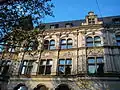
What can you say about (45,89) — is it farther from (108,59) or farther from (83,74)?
(108,59)

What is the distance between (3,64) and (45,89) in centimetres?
752

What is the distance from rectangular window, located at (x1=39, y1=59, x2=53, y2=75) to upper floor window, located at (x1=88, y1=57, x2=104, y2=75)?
5.05 metres

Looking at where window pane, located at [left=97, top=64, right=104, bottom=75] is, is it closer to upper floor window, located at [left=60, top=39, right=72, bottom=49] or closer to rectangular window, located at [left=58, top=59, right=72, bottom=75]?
rectangular window, located at [left=58, top=59, right=72, bottom=75]

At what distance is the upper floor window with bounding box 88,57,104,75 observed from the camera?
56.7ft

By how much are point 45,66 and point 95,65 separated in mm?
6330

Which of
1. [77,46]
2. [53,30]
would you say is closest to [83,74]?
[77,46]

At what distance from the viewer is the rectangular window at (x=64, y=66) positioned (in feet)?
60.5

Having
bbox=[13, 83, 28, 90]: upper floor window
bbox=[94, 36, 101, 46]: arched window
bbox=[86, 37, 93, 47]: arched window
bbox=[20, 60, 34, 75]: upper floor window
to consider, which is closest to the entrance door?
bbox=[13, 83, 28, 90]: upper floor window

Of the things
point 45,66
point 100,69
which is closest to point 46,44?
point 45,66

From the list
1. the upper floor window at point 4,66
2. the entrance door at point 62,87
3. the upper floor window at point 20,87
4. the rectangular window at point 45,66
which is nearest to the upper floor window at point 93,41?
the rectangular window at point 45,66

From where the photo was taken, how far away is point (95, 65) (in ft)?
58.4

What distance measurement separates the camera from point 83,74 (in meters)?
17.0

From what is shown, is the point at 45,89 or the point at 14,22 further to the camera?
the point at 45,89

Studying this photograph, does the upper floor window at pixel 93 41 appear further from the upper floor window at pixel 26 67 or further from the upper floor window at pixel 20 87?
the upper floor window at pixel 20 87
